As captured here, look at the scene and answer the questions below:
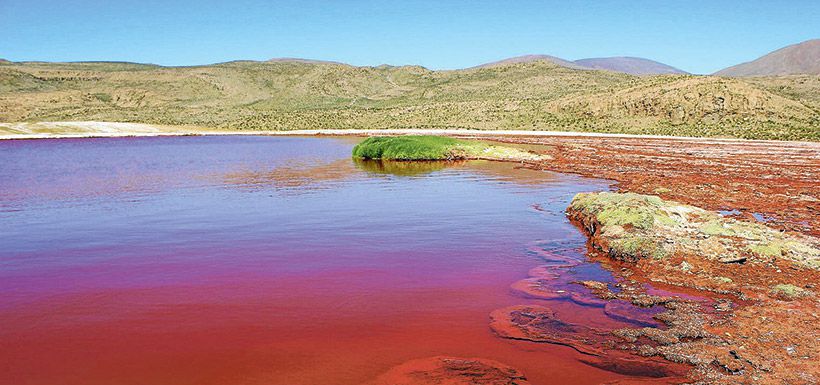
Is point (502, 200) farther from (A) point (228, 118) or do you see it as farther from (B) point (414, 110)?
(A) point (228, 118)

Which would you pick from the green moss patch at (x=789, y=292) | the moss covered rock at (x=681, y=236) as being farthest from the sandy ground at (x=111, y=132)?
the green moss patch at (x=789, y=292)

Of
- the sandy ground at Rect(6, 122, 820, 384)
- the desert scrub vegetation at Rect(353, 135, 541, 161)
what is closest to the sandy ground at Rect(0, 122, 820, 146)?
the desert scrub vegetation at Rect(353, 135, 541, 161)

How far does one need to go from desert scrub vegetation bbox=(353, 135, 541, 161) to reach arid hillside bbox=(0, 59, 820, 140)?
41.8 metres

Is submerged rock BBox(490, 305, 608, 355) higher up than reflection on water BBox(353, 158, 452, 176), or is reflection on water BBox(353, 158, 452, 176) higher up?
reflection on water BBox(353, 158, 452, 176)

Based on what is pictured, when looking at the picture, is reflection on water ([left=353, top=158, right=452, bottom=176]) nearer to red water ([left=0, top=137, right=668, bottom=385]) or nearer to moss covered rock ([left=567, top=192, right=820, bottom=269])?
red water ([left=0, top=137, right=668, bottom=385])

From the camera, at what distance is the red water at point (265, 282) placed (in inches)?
291

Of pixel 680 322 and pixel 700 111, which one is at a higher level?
pixel 700 111

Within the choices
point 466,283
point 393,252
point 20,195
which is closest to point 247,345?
point 466,283

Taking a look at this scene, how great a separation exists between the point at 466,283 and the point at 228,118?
112 meters

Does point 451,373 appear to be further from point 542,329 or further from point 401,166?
point 401,166

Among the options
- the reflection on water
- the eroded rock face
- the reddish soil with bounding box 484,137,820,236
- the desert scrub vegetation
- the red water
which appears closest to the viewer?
the eroded rock face

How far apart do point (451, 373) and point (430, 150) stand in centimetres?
3267

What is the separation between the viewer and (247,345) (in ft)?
25.8

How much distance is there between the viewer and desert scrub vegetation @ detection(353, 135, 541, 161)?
1534 inches
